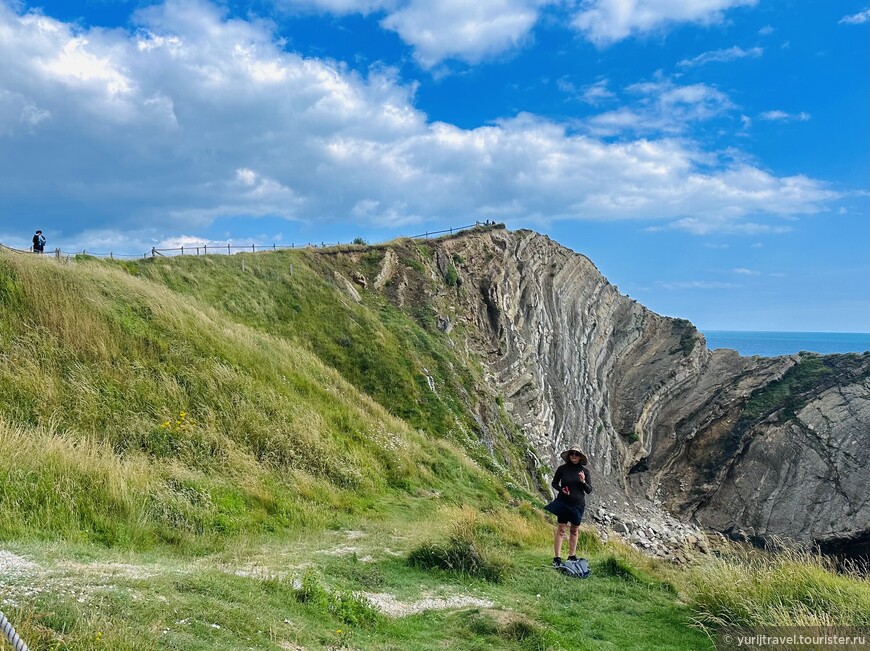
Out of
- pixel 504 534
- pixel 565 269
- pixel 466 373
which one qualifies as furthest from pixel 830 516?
pixel 504 534

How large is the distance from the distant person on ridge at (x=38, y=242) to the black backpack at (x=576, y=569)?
20.9 m

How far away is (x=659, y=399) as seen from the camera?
4134cm

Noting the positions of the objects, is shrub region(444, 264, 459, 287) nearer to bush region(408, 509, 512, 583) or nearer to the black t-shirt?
the black t-shirt

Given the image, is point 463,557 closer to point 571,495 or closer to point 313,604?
point 571,495

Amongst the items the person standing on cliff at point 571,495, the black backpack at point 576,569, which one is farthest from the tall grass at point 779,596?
the person standing on cliff at point 571,495

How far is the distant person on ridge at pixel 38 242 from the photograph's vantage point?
68.6ft

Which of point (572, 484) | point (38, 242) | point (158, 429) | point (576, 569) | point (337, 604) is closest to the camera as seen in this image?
point (337, 604)

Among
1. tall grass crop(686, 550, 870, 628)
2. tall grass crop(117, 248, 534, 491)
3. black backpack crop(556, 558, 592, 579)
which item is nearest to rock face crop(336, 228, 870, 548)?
tall grass crop(117, 248, 534, 491)

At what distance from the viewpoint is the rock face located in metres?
32.8

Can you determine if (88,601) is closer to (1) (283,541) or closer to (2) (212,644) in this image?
(2) (212,644)

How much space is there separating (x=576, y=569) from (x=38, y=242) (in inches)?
854

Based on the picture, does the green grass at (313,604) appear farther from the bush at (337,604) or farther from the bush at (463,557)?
the bush at (463,557)

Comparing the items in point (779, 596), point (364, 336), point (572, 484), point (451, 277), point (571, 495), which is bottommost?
point (779, 596)

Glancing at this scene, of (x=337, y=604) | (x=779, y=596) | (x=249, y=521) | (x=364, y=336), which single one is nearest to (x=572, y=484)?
(x=779, y=596)
